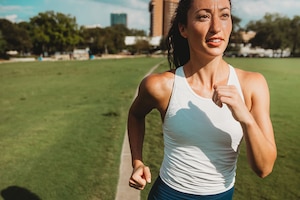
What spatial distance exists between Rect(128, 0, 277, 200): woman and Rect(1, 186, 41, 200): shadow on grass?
121 inches

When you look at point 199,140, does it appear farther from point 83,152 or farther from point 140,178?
point 83,152

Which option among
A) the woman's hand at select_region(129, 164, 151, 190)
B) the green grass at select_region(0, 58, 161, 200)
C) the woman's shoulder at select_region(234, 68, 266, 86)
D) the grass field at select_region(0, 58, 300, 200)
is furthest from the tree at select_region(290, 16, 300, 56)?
the woman's hand at select_region(129, 164, 151, 190)

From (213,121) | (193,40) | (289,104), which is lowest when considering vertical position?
(289,104)

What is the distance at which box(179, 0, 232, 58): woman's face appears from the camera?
149cm

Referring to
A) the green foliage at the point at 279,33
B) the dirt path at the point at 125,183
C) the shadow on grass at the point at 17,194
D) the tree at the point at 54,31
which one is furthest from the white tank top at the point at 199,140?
the green foliage at the point at 279,33

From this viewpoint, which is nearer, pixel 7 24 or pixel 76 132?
pixel 76 132

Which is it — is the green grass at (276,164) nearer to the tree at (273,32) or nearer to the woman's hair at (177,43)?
the woman's hair at (177,43)

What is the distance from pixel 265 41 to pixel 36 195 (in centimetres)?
8641

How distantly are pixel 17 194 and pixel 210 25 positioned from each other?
3850 mm

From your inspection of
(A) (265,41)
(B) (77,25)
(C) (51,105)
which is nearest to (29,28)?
(B) (77,25)

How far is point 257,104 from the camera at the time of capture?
59.7 inches

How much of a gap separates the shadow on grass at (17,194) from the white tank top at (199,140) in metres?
3.14

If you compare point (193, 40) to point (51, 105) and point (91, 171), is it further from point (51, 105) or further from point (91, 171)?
point (51, 105)

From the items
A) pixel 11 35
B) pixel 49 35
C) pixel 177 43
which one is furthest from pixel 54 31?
pixel 177 43
